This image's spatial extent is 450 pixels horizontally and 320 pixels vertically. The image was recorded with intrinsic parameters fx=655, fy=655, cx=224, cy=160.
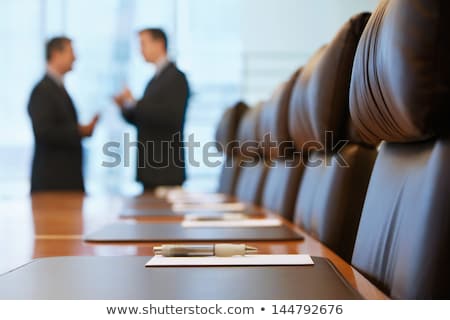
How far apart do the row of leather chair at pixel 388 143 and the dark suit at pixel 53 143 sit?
1.88 m

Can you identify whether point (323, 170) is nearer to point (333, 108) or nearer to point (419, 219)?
point (333, 108)

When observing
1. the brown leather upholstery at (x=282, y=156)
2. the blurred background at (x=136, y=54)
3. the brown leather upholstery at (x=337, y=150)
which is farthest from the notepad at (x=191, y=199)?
A: the blurred background at (x=136, y=54)

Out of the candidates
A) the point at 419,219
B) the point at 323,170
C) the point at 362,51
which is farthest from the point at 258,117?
the point at 419,219

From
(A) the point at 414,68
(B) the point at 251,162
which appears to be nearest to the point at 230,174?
(B) the point at 251,162

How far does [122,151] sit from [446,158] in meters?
3.53

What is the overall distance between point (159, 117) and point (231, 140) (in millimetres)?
339

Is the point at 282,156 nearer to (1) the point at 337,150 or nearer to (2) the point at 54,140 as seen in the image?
(1) the point at 337,150

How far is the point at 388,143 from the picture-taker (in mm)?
781

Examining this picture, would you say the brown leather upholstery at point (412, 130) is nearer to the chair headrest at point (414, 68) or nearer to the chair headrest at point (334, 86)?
the chair headrest at point (414, 68)

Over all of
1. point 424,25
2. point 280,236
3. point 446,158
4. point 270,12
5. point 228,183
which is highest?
point 270,12

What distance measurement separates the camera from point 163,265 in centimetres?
62

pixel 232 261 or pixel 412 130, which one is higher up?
pixel 412 130

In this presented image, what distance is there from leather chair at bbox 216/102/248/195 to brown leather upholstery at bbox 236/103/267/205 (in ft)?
0.54

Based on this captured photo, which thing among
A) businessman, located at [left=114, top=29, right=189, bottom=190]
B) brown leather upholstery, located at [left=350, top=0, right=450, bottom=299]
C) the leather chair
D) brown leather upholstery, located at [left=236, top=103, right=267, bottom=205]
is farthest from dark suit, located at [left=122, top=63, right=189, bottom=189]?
brown leather upholstery, located at [left=350, top=0, right=450, bottom=299]
